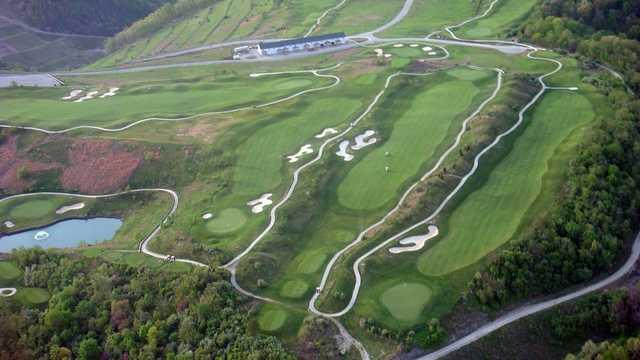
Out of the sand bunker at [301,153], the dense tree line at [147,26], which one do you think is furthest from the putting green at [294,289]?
the dense tree line at [147,26]

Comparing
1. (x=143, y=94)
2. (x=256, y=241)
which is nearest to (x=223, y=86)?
(x=143, y=94)

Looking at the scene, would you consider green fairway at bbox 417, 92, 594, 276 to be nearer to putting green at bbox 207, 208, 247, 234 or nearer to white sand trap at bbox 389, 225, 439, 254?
white sand trap at bbox 389, 225, 439, 254

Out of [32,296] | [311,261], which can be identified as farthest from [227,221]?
[32,296]

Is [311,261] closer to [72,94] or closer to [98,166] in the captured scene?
[98,166]

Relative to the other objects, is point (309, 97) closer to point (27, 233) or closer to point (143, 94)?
point (143, 94)

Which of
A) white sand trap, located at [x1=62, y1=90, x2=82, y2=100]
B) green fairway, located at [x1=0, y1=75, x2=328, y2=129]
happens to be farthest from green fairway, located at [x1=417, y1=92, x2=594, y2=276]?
white sand trap, located at [x1=62, y1=90, x2=82, y2=100]

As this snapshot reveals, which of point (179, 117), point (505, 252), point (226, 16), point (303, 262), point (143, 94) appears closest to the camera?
point (505, 252)
